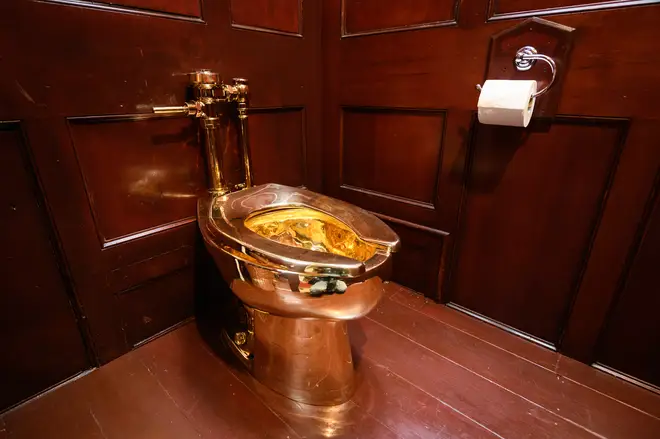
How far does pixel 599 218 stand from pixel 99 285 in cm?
136

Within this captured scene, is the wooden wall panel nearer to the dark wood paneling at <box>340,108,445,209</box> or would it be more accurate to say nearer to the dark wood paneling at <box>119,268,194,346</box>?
the dark wood paneling at <box>119,268,194,346</box>

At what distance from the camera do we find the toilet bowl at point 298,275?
68cm

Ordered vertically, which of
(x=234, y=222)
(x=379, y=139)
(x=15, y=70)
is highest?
(x=15, y=70)

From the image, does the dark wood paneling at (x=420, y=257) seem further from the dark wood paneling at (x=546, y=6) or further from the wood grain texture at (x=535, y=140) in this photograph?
the dark wood paneling at (x=546, y=6)

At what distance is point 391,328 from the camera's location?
1145 millimetres

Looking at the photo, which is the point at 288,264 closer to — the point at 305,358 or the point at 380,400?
the point at 305,358

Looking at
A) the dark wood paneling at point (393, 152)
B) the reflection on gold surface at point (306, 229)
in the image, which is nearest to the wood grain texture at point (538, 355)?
the dark wood paneling at point (393, 152)

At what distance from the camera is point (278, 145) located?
128 cm

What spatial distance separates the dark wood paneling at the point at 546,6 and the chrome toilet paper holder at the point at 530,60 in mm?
83

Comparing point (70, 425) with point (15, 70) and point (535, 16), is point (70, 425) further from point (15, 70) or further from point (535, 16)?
point (535, 16)

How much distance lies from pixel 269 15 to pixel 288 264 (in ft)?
2.94

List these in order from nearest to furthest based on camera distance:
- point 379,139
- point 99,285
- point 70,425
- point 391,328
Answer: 1. point 70,425
2. point 99,285
3. point 391,328
4. point 379,139

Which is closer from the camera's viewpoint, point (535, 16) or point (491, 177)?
point (535, 16)

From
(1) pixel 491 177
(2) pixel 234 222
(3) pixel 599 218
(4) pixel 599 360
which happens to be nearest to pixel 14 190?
(2) pixel 234 222
